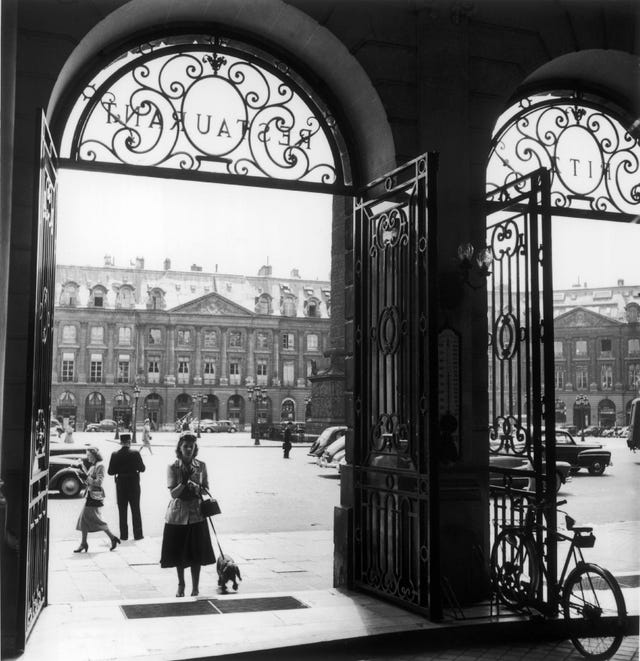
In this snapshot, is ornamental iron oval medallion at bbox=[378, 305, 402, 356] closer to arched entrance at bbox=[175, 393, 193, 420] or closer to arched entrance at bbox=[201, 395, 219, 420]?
arched entrance at bbox=[175, 393, 193, 420]

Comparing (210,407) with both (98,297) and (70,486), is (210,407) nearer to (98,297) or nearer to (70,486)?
(98,297)

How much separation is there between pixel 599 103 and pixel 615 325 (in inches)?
2778

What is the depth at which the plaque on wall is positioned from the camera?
6684mm

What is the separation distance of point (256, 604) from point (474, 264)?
3423 millimetres

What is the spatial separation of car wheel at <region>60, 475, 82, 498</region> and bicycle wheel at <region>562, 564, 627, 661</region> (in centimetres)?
1324

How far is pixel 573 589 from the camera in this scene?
6199 mm

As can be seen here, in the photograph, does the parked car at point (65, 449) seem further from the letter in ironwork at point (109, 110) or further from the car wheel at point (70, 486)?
the letter in ironwork at point (109, 110)

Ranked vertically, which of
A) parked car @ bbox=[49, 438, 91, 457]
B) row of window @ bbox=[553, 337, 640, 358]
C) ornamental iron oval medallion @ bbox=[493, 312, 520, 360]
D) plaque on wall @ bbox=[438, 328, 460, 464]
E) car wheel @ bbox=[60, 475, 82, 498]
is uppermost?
row of window @ bbox=[553, 337, 640, 358]

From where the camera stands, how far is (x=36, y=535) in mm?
5680

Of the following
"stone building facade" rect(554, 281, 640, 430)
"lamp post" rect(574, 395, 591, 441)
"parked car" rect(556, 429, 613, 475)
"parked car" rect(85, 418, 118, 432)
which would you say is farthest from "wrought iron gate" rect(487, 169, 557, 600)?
"stone building facade" rect(554, 281, 640, 430)

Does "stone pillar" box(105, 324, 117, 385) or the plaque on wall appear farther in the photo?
"stone pillar" box(105, 324, 117, 385)

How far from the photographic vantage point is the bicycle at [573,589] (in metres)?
5.52

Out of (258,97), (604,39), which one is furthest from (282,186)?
(604,39)

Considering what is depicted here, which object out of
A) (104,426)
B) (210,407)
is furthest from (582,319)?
(104,426)
